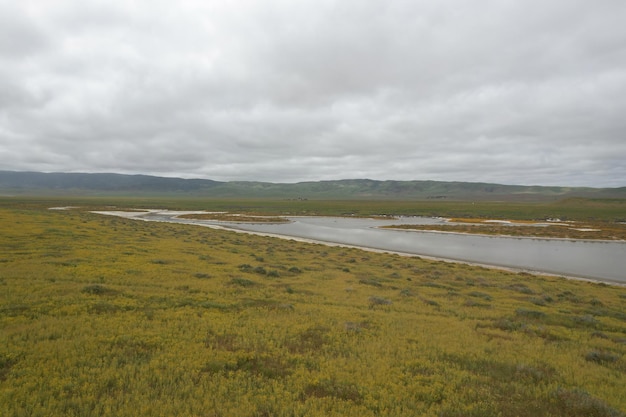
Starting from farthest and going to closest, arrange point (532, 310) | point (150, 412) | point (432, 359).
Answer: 1. point (532, 310)
2. point (432, 359)
3. point (150, 412)

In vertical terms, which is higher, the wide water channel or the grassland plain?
the grassland plain

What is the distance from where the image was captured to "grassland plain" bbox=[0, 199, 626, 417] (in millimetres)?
7559

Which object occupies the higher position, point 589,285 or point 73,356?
point 73,356

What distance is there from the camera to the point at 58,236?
103 feet

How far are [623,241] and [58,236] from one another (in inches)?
3035

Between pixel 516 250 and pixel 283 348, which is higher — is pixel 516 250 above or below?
below

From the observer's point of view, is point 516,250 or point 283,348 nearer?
point 283,348

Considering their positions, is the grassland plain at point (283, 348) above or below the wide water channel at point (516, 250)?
above

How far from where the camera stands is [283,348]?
10500mm

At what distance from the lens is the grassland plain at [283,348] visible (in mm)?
7559

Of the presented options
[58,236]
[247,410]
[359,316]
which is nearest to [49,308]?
[247,410]

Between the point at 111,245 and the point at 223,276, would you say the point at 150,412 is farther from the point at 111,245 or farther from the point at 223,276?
the point at 111,245

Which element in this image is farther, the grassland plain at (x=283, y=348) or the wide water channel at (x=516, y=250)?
the wide water channel at (x=516, y=250)

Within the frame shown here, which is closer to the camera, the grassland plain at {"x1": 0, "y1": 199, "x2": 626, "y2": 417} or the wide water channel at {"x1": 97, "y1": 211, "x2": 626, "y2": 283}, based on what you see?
the grassland plain at {"x1": 0, "y1": 199, "x2": 626, "y2": 417}
